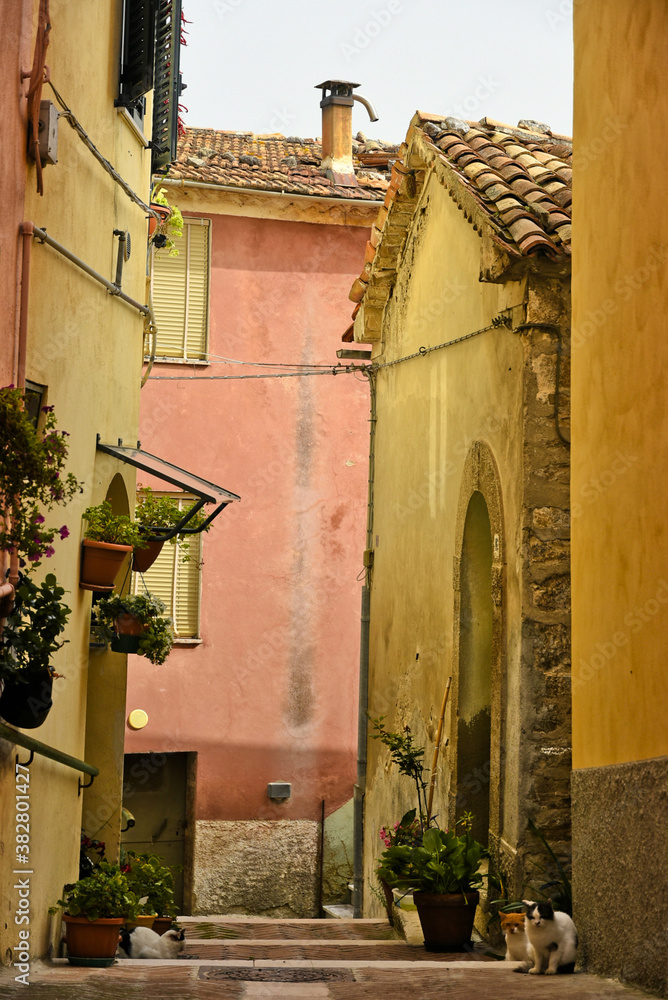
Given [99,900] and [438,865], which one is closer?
[99,900]

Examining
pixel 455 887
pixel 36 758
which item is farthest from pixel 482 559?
pixel 36 758

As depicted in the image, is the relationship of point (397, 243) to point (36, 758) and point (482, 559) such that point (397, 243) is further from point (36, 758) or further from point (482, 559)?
point (36, 758)

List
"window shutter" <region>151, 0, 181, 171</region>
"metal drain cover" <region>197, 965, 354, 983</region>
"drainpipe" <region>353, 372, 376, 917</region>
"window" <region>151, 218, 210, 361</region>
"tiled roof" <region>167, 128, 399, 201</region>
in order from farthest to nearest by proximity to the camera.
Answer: "window" <region>151, 218, 210, 361</region>, "tiled roof" <region>167, 128, 399, 201</region>, "drainpipe" <region>353, 372, 376, 917</region>, "window shutter" <region>151, 0, 181, 171</region>, "metal drain cover" <region>197, 965, 354, 983</region>

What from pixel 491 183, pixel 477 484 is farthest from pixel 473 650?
pixel 491 183

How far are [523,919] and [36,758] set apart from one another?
2.78 meters

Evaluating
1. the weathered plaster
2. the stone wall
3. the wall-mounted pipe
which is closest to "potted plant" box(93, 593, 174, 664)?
the wall-mounted pipe

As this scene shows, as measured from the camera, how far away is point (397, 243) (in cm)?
1217

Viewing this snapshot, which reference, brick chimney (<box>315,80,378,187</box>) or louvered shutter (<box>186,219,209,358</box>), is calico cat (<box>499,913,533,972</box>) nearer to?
louvered shutter (<box>186,219,209,358</box>)

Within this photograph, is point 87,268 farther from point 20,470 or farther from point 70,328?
point 20,470

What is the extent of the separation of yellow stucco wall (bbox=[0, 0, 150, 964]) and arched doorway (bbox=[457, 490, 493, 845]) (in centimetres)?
269

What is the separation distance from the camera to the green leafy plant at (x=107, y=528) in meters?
7.47

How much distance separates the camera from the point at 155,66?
356 inches

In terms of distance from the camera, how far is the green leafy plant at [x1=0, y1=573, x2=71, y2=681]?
5.30 m

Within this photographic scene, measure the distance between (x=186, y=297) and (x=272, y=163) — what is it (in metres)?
2.38
